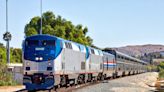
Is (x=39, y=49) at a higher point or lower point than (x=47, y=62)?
higher

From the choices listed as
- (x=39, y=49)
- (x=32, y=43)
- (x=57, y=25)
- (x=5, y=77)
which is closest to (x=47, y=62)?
(x=39, y=49)

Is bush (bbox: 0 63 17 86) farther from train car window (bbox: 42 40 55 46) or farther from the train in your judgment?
train car window (bbox: 42 40 55 46)

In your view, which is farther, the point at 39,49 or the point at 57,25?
the point at 57,25

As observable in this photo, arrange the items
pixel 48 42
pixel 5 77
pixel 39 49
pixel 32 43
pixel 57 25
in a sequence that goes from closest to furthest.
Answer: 1. pixel 39 49
2. pixel 48 42
3. pixel 32 43
4. pixel 5 77
5. pixel 57 25

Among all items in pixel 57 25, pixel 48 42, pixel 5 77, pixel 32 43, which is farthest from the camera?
pixel 57 25

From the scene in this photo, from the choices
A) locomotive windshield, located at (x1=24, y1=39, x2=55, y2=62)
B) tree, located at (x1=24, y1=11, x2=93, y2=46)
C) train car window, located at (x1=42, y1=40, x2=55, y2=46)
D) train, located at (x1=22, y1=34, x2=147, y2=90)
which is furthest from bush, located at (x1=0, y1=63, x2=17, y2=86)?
tree, located at (x1=24, y1=11, x2=93, y2=46)

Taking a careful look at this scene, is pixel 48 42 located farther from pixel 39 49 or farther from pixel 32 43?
pixel 32 43

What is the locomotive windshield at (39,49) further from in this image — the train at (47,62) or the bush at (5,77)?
the bush at (5,77)

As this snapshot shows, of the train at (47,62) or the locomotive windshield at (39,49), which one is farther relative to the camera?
the locomotive windshield at (39,49)

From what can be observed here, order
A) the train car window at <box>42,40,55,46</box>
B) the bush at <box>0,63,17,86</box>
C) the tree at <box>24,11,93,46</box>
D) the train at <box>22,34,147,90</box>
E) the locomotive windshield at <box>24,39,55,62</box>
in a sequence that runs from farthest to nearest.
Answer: the tree at <box>24,11,93,46</box>
the bush at <box>0,63,17,86</box>
the train car window at <box>42,40,55,46</box>
the locomotive windshield at <box>24,39,55,62</box>
the train at <box>22,34,147,90</box>

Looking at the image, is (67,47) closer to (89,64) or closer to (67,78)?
(67,78)

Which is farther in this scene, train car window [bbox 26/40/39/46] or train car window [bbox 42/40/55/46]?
train car window [bbox 26/40/39/46]

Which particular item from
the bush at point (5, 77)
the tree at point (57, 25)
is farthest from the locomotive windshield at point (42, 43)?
the tree at point (57, 25)

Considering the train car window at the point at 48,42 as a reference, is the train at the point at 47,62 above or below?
below
